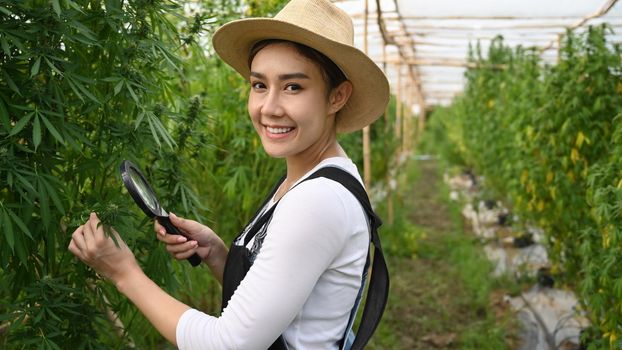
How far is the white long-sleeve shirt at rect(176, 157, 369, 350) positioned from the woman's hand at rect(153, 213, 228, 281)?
0.22 metres

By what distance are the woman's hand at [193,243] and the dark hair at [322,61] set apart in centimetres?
41

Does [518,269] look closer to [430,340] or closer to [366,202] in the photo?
[430,340]

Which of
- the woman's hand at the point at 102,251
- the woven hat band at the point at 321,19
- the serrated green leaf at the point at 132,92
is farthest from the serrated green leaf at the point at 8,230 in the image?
the woven hat band at the point at 321,19

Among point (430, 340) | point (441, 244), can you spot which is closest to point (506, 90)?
point (441, 244)

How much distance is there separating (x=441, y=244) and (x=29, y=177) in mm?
6271

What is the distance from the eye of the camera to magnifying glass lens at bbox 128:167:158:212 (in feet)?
4.10

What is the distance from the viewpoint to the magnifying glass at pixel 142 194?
1.21 meters

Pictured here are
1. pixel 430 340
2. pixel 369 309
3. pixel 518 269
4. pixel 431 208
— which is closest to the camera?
pixel 369 309

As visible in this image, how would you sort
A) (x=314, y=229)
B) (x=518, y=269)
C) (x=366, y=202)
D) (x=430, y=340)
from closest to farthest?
(x=314, y=229) < (x=366, y=202) < (x=430, y=340) < (x=518, y=269)

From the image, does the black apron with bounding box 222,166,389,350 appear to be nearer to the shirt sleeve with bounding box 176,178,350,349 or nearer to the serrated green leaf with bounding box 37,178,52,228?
the shirt sleeve with bounding box 176,178,350,349

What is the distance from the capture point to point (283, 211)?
1192mm

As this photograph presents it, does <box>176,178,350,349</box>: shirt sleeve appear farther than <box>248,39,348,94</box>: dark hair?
No

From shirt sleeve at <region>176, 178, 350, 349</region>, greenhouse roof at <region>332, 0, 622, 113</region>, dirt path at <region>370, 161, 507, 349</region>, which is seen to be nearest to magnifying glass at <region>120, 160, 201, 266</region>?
shirt sleeve at <region>176, 178, 350, 349</region>

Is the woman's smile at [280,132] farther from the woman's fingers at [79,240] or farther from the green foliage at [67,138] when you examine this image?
the woman's fingers at [79,240]
